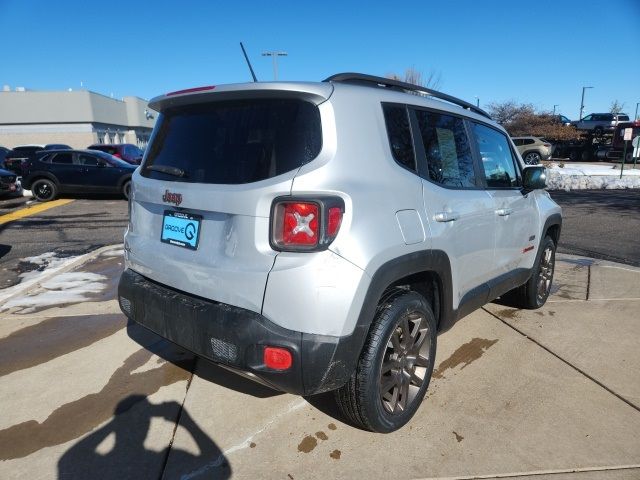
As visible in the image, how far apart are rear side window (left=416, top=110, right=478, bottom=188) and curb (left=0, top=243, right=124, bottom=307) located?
14.8 feet

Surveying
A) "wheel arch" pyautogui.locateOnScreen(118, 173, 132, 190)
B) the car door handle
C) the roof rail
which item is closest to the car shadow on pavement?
the car door handle

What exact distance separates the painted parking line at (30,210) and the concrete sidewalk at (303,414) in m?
7.81

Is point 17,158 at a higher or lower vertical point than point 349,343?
higher

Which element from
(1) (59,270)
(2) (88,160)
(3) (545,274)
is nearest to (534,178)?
(3) (545,274)

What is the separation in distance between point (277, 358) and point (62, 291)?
3.98 meters

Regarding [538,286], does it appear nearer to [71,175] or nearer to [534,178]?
[534,178]

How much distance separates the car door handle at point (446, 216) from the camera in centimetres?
249

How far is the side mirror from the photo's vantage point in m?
3.54

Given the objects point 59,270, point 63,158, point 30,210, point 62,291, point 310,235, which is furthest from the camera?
point 63,158

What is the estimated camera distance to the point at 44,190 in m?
12.9

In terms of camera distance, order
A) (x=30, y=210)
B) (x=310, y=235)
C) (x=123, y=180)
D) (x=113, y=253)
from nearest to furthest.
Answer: (x=310, y=235), (x=113, y=253), (x=30, y=210), (x=123, y=180)

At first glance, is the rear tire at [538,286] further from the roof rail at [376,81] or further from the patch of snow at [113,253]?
the patch of snow at [113,253]

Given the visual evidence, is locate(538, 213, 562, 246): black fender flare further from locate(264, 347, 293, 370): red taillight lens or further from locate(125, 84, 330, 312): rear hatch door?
locate(264, 347, 293, 370): red taillight lens

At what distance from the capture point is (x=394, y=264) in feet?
7.00
